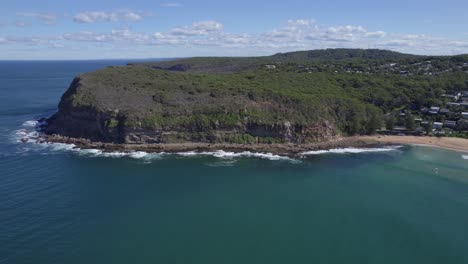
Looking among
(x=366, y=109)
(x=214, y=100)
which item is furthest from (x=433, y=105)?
(x=214, y=100)

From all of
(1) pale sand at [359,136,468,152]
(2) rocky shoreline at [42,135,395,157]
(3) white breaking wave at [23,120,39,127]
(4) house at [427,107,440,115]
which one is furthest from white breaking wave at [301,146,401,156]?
(3) white breaking wave at [23,120,39,127]

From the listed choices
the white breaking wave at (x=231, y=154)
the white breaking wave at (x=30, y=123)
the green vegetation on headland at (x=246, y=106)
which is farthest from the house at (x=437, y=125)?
the white breaking wave at (x=30, y=123)

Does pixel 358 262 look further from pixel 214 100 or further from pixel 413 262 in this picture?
pixel 214 100

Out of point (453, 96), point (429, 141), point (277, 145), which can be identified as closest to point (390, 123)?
point (429, 141)

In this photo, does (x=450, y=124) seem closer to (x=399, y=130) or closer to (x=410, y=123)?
(x=410, y=123)

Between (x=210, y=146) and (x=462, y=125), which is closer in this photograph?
(x=210, y=146)
